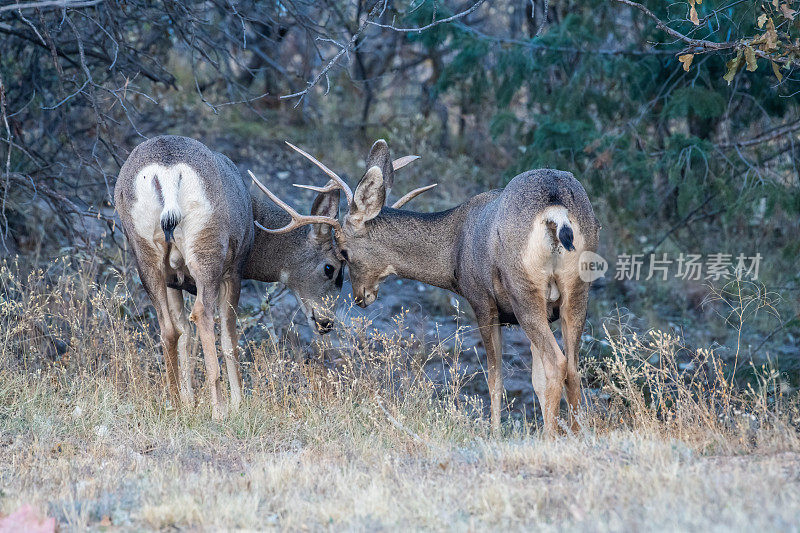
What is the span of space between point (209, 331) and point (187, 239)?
2.30 ft

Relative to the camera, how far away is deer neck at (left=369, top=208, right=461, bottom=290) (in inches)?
291

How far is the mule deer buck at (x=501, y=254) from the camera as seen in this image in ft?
19.4

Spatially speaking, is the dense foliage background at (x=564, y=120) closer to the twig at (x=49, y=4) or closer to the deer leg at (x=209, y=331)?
the twig at (x=49, y=4)

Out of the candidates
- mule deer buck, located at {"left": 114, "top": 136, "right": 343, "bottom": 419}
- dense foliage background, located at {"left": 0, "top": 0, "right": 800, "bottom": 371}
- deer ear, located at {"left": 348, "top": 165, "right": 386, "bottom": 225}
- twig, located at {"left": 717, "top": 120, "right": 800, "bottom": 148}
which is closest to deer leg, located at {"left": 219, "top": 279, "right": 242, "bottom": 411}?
mule deer buck, located at {"left": 114, "top": 136, "right": 343, "bottom": 419}

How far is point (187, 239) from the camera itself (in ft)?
21.0

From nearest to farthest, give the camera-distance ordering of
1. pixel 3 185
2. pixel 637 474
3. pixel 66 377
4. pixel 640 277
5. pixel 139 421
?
pixel 637 474, pixel 139 421, pixel 66 377, pixel 3 185, pixel 640 277

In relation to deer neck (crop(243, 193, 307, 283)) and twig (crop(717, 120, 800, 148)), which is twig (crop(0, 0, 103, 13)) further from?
twig (crop(717, 120, 800, 148))

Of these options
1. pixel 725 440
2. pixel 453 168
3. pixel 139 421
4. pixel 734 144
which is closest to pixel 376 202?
pixel 139 421

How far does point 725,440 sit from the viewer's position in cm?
534

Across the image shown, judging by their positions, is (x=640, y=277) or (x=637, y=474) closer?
(x=637, y=474)

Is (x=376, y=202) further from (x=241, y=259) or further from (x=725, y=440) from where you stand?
(x=725, y=440)

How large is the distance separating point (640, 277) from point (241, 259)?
5669 mm

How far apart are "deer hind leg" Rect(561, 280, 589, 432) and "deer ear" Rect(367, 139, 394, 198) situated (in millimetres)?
2088

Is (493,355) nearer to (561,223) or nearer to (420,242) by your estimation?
(420,242)
